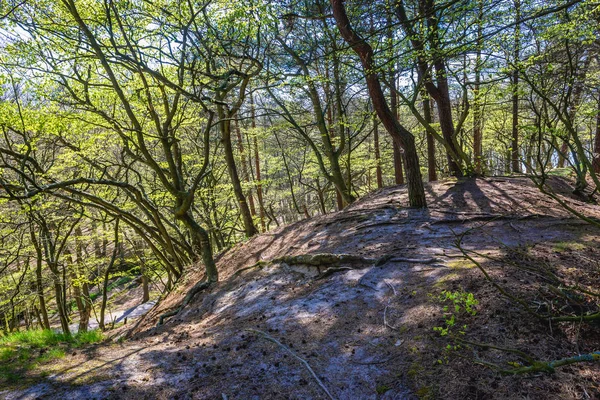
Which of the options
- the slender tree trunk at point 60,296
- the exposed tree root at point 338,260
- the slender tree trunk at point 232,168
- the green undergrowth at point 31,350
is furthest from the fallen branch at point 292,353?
the slender tree trunk at point 60,296

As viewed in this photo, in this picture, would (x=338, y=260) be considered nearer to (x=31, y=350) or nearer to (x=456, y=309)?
(x=456, y=309)

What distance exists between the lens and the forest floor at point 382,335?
2.55m

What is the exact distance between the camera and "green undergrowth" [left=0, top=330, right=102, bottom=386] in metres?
3.17

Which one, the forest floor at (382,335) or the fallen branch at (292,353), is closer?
the forest floor at (382,335)

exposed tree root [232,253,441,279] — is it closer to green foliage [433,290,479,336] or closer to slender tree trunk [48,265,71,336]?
green foliage [433,290,479,336]

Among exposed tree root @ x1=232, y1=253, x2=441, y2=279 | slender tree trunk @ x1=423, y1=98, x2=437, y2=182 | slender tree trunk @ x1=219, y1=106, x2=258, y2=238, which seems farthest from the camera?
slender tree trunk @ x1=423, y1=98, x2=437, y2=182

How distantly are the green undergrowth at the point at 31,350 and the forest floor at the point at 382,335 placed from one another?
6.6 inches

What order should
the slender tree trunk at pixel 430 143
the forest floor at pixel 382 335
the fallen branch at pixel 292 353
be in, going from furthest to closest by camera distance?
1. the slender tree trunk at pixel 430 143
2. the fallen branch at pixel 292 353
3. the forest floor at pixel 382 335

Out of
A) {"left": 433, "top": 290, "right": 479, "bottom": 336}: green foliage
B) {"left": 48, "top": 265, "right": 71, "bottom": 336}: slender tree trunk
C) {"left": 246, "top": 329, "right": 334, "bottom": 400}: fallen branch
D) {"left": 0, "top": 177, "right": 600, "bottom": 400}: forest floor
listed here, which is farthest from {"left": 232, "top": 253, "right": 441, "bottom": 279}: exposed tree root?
{"left": 48, "top": 265, "right": 71, "bottom": 336}: slender tree trunk

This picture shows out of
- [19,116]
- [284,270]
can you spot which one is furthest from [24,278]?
[284,270]

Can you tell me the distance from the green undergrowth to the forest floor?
168mm

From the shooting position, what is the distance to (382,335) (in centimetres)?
328

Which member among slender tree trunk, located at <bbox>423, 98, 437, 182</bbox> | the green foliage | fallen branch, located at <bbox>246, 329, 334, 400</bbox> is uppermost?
slender tree trunk, located at <bbox>423, 98, 437, 182</bbox>

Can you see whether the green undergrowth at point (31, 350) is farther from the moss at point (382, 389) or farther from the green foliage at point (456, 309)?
the green foliage at point (456, 309)
